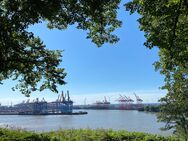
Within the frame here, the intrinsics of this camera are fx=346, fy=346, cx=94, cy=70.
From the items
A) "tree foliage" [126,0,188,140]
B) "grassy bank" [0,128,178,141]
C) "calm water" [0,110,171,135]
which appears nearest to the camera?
"tree foliage" [126,0,188,140]

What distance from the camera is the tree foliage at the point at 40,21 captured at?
11.4 m

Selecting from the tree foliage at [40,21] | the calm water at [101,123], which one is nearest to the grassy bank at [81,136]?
the tree foliage at [40,21]

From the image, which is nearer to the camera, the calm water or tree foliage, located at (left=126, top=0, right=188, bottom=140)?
tree foliage, located at (left=126, top=0, right=188, bottom=140)

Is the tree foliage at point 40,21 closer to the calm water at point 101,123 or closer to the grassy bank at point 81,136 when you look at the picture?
the grassy bank at point 81,136

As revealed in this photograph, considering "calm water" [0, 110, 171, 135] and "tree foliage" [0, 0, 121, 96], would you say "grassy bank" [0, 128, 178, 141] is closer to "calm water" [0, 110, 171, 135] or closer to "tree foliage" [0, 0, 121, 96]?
"tree foliage" [0, 0, 121, 96]

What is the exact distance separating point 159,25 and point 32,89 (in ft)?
26.5

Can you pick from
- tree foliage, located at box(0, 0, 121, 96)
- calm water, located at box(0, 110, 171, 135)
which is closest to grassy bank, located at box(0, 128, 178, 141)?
tree foliage, located at box(0, 0, 121, 96)

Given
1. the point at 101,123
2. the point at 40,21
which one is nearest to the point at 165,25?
the point at 40,21

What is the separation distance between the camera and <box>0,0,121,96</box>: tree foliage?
1144cm

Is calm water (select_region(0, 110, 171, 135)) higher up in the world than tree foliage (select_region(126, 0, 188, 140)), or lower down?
lower down

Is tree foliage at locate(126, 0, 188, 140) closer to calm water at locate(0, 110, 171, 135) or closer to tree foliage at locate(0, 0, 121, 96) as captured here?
tree foliage at locate(0, 0, 121, 96)

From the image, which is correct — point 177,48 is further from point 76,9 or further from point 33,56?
point 33,56

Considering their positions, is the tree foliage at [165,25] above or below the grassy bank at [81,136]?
above

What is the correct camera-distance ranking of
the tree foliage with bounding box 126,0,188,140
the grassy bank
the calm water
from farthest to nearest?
1. the calm water
2. the grassy bank
3. the tree foliage with bounding box 126,0,188,140
